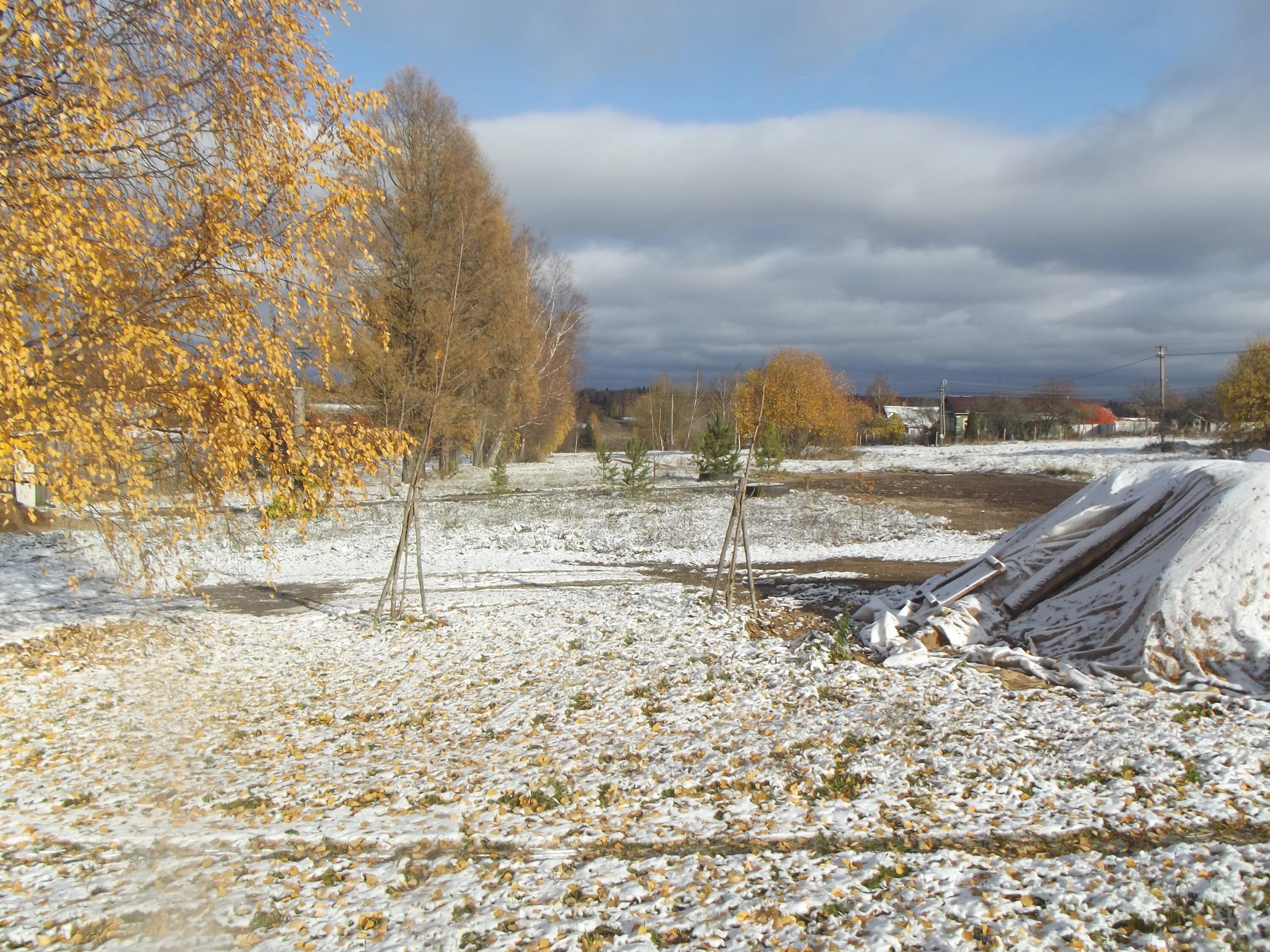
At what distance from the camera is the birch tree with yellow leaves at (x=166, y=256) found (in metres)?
5.02

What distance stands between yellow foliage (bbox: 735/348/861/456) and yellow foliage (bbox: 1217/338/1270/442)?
20.4 m

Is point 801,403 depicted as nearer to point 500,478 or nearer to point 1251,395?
point 1251,395

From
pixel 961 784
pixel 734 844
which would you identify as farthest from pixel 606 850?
pixel 961 784

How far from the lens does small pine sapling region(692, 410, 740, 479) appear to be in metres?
26.8

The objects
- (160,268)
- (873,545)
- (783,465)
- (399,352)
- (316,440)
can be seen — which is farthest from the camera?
(783,465)

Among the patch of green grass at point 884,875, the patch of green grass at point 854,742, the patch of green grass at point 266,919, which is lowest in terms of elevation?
the patch of green grass at point 266,919

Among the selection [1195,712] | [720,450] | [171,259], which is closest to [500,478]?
[720,450]

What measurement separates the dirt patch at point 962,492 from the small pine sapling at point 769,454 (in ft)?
3.18

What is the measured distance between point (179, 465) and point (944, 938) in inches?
255

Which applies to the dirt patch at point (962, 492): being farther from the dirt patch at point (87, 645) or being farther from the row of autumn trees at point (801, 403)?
the dirt patch at point (87, 645)

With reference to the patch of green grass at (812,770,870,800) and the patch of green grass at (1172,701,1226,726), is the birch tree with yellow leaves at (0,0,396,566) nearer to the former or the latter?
the patch of green grass at (812,770,870,800)

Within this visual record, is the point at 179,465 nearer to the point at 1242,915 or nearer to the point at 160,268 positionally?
the point at 160,268

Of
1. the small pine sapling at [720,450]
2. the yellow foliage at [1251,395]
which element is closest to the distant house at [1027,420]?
the yellow foliage at [1251,395]

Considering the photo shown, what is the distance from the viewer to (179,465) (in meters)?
6.75
